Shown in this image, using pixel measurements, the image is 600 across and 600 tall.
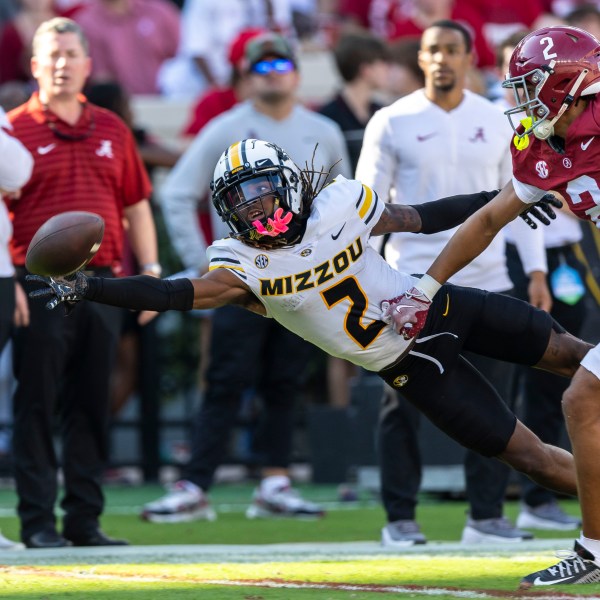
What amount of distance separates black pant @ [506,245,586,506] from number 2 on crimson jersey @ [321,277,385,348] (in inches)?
81.7

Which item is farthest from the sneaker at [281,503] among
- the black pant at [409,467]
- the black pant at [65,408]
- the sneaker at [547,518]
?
the black pant at [65,408]

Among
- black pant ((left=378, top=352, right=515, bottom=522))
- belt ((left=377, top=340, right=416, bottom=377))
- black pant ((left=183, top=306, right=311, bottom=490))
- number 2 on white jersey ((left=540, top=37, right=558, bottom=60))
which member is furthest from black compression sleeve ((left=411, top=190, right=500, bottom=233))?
black pant ((left=183, top=306, right=311, bottom=490))

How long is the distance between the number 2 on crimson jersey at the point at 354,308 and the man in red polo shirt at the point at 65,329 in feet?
5.44

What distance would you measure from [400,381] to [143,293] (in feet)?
3.65

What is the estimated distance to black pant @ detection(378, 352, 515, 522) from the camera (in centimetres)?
664

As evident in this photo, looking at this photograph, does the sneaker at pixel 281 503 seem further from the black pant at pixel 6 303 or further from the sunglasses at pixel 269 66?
the sunglasses at pixel 269 66

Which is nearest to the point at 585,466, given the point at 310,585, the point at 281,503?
Result: the point at 310,585

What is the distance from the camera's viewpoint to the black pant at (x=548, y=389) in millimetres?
7352

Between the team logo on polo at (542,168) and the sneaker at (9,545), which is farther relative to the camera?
the sneaker at (9,545)

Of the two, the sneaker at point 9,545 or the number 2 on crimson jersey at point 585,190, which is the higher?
the number 2 on crimson jersey at point 585,190

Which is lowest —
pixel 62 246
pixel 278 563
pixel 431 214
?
pixel 278 563

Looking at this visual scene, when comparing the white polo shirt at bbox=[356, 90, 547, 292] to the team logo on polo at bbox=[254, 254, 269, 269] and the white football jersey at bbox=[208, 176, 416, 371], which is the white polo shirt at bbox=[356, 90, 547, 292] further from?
the team logo on polo at bbox=[254, 254, 269, 269]

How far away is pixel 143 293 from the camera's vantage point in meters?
5.05

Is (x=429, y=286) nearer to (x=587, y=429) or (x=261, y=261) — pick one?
(x=261, y=261)
